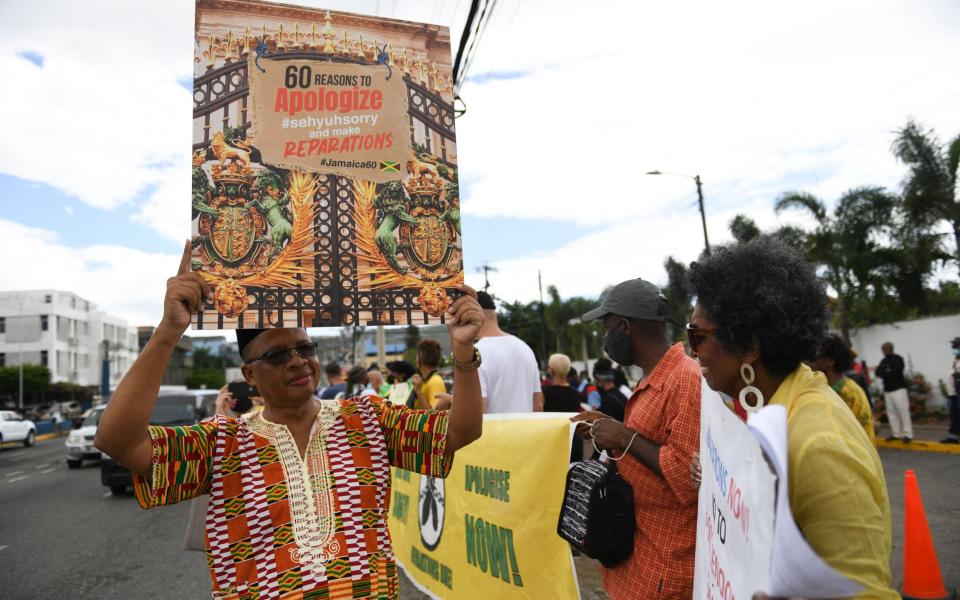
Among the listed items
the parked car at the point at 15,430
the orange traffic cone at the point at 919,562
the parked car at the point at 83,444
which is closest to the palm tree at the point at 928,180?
the orange traffic cone at the point at 919,562

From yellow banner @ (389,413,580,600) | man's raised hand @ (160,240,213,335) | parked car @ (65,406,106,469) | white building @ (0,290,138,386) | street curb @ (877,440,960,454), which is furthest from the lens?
white building @ (0,290,138,386)

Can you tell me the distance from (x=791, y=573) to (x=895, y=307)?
19.1 metres

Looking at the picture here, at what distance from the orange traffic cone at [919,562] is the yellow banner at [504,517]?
2.80m

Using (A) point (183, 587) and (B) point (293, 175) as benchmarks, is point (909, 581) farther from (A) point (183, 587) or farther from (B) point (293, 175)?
(A) point (183, 587)

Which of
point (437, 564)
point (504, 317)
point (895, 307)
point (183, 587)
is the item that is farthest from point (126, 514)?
point (504, 317)

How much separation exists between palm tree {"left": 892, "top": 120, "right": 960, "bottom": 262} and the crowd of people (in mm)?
15994

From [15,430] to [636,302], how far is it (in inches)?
1276

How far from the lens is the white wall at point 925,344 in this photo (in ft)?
51.0

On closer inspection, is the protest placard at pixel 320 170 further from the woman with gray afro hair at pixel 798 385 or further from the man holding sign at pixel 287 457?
the woman with gray afro hair at pixel 798 385

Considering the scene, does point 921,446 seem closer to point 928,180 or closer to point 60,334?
point 928,180

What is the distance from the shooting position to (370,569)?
2043 mm

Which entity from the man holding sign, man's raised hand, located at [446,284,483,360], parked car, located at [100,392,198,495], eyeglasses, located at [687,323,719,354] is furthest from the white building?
eyeglasses, located at [687,323,719,354]

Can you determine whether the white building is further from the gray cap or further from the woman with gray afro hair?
the woman with gray afro hair

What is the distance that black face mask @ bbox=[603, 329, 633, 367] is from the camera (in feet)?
9.52
